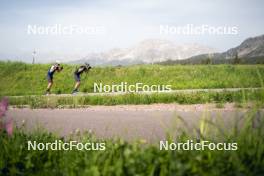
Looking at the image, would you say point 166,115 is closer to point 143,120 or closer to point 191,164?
point 143,120

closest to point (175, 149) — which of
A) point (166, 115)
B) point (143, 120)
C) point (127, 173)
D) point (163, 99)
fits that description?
point (127, 173)

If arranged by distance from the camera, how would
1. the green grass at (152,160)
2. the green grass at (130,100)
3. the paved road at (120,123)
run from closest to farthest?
the green grass at (152,160) < the paved road at (120,123) < the green grass at (130,100)

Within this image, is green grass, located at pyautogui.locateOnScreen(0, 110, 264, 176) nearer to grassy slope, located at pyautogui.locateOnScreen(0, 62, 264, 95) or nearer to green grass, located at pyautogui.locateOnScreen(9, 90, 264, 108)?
green grass, located at pyautogui.locateOnScreen(9, 90, 264, 108)

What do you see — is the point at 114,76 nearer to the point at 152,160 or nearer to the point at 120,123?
the point at 120,123

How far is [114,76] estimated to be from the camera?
36906mm

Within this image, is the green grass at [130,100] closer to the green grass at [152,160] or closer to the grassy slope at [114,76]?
the green grass at [152,160]

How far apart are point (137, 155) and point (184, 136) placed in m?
1.07

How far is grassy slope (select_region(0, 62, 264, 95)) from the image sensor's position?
3244 centimetres

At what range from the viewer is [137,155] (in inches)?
151

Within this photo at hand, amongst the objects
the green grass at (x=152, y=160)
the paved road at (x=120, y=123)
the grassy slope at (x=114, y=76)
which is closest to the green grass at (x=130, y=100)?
the paved road at (x=120, y=123)

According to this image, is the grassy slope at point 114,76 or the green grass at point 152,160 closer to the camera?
the green grass at point 152,160

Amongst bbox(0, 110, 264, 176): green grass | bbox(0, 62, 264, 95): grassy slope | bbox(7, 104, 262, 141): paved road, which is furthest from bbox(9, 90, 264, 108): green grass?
bbox(0, 62, 264, 95): grassy slope

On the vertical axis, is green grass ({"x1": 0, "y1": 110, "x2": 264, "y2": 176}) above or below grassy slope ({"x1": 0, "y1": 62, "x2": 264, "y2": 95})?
below

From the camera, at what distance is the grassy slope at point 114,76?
3244 cm
